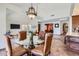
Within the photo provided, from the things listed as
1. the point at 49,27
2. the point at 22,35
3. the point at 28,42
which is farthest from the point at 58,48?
the point at 22,35

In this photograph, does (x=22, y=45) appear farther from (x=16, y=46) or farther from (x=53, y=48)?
(x=53, y=48)

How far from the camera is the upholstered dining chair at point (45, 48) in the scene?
6.99 feet

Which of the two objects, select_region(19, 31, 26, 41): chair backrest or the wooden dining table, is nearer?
select_region(19, 31, 26, 41): chair backrest

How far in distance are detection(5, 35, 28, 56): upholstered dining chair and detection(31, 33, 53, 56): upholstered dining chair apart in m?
0.23

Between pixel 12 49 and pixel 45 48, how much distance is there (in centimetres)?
67

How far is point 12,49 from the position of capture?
2.12 meters

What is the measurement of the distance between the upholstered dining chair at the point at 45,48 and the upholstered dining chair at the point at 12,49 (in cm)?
23

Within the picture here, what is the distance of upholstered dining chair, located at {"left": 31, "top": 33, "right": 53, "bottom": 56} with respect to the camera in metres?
2.13

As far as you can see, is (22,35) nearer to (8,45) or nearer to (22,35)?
(22,35)

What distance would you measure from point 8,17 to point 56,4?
990mm

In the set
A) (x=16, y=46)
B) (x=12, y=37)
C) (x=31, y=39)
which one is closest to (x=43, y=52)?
(x=31, y=39)

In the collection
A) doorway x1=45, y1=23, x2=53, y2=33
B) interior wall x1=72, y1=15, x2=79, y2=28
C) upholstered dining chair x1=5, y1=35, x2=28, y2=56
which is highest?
interior wall x1=72, y1=15, x2=79, y2=28

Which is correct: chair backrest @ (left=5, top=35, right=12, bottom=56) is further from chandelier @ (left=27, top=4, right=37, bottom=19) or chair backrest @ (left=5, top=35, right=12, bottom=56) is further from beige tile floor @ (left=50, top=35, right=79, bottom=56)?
beige tile floor @ (left=50, top=35, right=79, bottom=56)

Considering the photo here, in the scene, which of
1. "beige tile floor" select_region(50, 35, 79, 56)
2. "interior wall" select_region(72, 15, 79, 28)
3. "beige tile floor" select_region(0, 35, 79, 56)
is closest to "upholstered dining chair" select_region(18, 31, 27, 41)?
"beige tile floor" select_region(0, 35, 79, 56)
